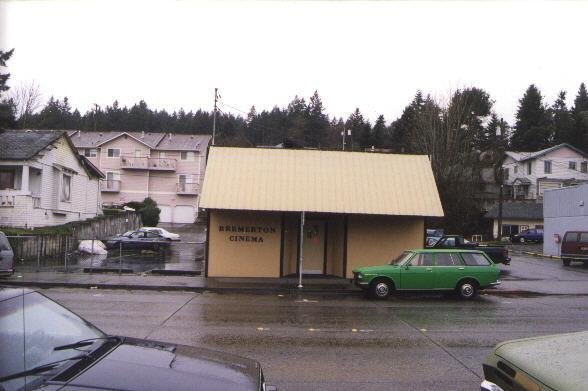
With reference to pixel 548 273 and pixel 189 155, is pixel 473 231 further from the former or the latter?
pixel 189 155

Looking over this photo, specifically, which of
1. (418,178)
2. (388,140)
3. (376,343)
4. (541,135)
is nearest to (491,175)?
(388,140)

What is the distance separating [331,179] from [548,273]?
503 inches

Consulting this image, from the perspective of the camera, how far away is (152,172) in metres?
62.9

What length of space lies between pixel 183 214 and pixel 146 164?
7246 millimetres

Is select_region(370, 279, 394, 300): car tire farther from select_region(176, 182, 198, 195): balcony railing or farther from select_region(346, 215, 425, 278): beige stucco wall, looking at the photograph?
select_region(176, 182, 198, 195): balcony railing

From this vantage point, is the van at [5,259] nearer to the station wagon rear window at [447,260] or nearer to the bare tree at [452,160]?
the station wagon rear window at [447,260]

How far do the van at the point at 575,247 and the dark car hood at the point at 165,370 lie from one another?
99.1ft

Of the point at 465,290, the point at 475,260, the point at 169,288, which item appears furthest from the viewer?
the point at 169,288

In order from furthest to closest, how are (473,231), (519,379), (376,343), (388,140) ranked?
(388,140)
(473,231)
(376,343)
(519,379)

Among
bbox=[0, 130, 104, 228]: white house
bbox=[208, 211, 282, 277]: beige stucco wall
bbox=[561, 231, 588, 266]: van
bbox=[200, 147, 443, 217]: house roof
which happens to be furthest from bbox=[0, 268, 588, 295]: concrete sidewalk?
bbox=[0, 130, 104, 228]: white house

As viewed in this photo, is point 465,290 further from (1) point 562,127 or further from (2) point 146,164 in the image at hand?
(1) point 562,127

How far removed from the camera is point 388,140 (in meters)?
90.4

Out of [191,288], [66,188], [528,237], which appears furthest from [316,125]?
[191,288]

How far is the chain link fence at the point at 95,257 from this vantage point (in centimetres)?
2258
